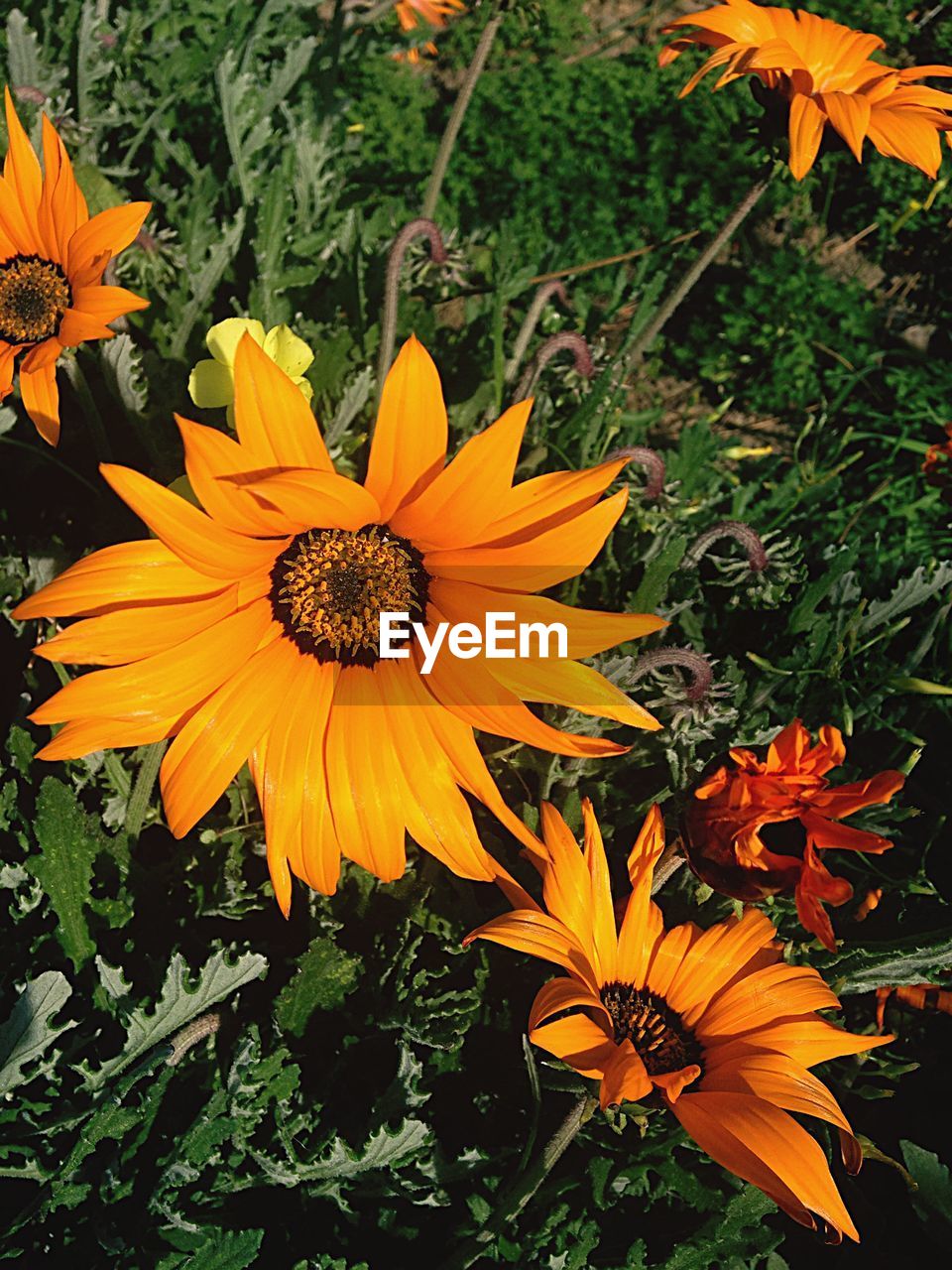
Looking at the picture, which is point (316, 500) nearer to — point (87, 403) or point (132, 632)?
point (132, 632)

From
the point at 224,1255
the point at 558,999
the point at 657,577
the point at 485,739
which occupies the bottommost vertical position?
the point at 224,1255

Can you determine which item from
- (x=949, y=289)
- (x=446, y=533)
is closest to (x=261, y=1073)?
(x=446, y=533)

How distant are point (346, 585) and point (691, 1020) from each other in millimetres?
814

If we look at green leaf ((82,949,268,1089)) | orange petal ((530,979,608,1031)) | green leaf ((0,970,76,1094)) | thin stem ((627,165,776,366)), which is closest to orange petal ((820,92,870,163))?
thin stem ((627,165,776,366))

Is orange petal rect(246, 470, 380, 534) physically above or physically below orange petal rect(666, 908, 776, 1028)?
above

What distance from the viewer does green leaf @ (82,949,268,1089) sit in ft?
5.21

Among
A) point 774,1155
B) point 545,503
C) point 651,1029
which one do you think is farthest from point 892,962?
point 545,503

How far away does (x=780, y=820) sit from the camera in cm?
156

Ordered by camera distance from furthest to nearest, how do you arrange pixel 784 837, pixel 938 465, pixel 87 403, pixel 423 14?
1. pixel 423 14
2. pixel 938 465
3. pixel 784 837
4. pixel 87 403

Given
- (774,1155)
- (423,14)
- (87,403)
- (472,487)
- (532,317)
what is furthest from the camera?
(423,14)

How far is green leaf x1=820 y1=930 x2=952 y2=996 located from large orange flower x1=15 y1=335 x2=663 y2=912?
677 millimetres

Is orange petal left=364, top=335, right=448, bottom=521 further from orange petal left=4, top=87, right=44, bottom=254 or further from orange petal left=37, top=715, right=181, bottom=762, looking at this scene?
orange petal left=4, top=87, right=44, bottom=254

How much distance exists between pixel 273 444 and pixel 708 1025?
3.35 feet

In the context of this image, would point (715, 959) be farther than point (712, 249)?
No
